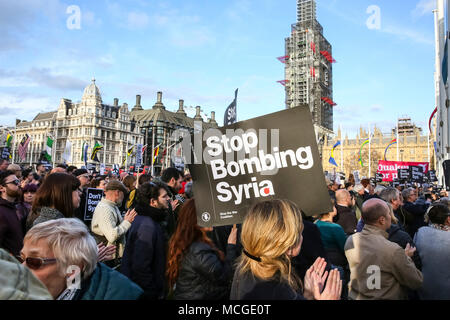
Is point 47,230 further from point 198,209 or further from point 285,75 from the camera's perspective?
point 285,75

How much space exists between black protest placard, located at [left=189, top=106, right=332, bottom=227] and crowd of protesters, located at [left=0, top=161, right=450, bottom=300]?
23cm

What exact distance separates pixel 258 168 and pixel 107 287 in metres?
1.82

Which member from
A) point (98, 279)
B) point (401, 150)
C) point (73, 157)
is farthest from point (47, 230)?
point (401, 150)

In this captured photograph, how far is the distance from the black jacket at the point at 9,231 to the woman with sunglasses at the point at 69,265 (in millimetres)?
2116

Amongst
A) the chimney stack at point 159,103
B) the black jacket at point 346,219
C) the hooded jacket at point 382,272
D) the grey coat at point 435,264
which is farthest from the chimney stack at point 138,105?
the hooded jacket at point 382,272

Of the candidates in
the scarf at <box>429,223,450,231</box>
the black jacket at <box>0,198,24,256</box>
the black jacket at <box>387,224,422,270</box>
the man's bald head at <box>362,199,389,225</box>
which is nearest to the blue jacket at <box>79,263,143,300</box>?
the black jacket at <box>0,198,24,256</box>

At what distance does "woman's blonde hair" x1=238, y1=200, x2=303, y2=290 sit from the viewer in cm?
214

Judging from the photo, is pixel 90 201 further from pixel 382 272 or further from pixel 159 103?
pixel 159 103

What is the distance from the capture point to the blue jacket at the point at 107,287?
198 centimetres

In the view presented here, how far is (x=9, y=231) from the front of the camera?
374 cm

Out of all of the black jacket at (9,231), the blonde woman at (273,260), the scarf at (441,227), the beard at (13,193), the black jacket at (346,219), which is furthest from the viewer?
the black jacket at (346,219)

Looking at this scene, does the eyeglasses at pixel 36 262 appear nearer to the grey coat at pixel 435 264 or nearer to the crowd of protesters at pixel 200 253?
the crowd of protesters at pixel 200 253

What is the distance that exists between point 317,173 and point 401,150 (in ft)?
301
